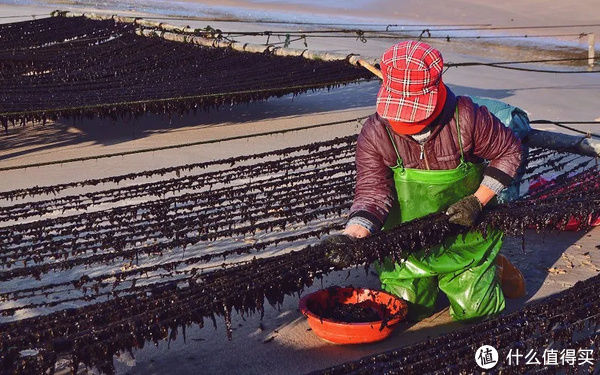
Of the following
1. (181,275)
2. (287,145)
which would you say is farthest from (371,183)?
(287,145)

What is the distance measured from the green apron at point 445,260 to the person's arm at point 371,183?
8 centimetres

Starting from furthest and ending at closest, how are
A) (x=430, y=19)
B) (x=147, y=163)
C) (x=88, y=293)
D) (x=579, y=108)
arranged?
(x=430, y=19), (x=579, y=108), (x=147, y=163), (x=88, y=293)

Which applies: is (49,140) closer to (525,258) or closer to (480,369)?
(525,258)

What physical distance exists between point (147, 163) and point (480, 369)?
4701 millimetres

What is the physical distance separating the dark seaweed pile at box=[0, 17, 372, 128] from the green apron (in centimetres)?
349

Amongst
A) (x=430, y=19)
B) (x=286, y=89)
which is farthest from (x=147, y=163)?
(x=430, y=19)

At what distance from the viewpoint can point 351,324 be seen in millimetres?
3275

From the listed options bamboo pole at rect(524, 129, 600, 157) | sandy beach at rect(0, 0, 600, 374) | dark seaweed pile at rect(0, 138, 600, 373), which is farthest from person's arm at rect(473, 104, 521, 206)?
bamboo pole at rect(524, 129, 600, 157)

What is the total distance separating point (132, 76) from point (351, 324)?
5129 mm

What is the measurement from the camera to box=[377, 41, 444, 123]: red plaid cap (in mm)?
2992

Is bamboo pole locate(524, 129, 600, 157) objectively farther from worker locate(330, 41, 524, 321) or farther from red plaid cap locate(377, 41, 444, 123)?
red plaid cap locate(377, 41, 444, 123)

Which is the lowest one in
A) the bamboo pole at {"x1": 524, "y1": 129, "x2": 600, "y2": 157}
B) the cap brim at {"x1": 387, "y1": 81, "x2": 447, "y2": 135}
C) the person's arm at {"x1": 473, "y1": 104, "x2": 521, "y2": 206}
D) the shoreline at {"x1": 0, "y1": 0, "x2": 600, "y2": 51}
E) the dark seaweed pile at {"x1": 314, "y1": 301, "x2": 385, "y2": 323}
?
the dark seaweed pile at {"x1": 314, "y1": 301, "x2": 385, "y2": 323}

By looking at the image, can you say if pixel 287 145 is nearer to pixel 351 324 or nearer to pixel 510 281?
pixel 510 281

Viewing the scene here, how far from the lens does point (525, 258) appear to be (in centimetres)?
455
